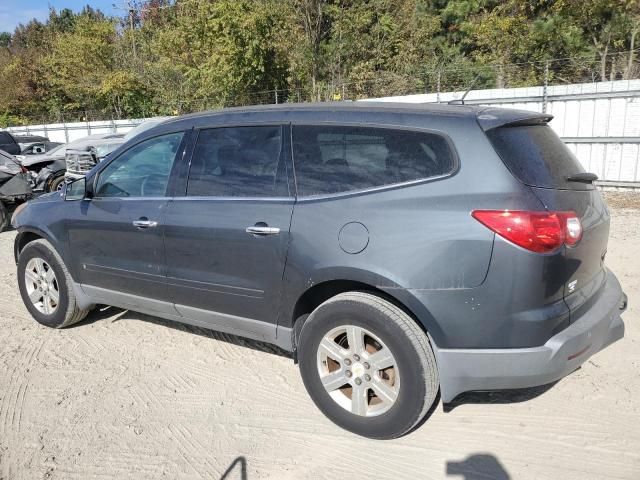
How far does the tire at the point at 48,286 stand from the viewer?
14.8 ft

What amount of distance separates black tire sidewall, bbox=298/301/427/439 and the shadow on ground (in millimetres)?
299

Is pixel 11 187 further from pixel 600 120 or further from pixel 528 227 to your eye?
pixel 600 120

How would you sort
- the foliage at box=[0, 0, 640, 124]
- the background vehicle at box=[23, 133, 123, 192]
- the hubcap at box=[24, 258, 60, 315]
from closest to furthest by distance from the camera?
the hubcap at box=[24, 258, 60, 315]
the background vehicle at box=[23, 133, 123, 192]
the foliage at box=[0, 0, 640, 124]

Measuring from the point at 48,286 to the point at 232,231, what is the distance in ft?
7.62

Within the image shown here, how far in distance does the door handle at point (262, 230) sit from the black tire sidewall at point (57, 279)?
217 centimetres

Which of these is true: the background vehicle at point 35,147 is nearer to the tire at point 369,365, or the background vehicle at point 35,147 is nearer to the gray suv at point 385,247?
the gray suv at point 385,247

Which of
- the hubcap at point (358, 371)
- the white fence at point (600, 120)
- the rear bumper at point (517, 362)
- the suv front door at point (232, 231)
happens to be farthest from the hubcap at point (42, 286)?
the white fence at point (600, 120)

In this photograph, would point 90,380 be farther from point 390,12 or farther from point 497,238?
point 390,12

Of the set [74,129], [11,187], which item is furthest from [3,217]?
[74,129]

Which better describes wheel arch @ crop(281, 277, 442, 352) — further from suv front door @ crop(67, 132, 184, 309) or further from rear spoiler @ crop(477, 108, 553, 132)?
suv front door @ crop(67, 132, 184, 309)

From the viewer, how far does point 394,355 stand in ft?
9.11

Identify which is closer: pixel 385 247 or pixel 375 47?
pixel 385 247

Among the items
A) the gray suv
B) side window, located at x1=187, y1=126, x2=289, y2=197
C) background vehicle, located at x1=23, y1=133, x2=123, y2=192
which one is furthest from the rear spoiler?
background vehicle, located at x1=23, y1=133, x2=123, y2=192

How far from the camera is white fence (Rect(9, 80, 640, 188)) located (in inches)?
398
